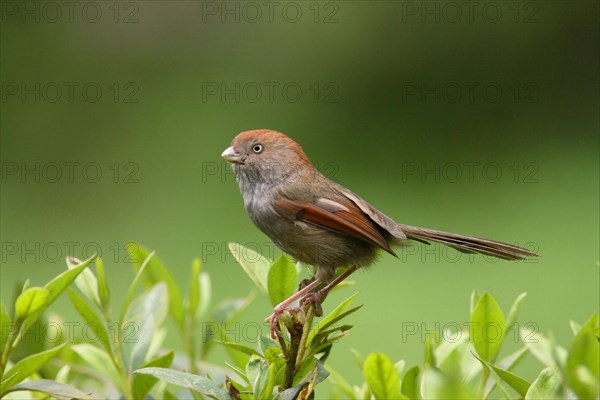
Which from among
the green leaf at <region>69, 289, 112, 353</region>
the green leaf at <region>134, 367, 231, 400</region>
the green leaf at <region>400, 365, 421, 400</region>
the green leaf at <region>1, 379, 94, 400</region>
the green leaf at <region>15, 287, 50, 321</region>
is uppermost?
the green leaf at <region>15, 287, 50, 321</region>

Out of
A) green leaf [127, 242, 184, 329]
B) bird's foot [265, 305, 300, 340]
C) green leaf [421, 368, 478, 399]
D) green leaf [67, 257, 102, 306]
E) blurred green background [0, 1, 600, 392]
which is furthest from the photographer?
blurred green background [0, 1, 600, 392]

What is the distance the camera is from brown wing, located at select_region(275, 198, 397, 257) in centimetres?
304

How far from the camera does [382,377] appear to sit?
1735 millimetres

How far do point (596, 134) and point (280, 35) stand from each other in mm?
3770

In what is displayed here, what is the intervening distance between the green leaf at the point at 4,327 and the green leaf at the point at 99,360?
0.29 m

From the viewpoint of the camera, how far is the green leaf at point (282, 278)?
1980 mm

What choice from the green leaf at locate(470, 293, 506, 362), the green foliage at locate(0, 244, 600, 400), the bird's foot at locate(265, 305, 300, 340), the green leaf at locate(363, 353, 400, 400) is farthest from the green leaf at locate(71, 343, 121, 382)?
the green leaf at locate(470, 293, 506, 362)

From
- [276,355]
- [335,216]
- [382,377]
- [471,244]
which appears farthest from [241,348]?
[471,244]

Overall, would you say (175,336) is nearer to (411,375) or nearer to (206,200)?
(206,200)

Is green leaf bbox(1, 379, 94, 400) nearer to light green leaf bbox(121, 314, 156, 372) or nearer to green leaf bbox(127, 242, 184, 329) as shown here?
light green leaf bbox(121, 314, 156, 372)

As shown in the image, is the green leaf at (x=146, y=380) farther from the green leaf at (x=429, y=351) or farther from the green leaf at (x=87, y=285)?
the green leaf at (x=429, y=351)

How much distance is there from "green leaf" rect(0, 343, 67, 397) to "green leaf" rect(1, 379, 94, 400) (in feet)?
0.04

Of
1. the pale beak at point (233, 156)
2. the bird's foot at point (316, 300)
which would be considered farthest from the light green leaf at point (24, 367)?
the pale beak at point (233, 156)

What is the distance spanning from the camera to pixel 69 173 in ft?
30.8
